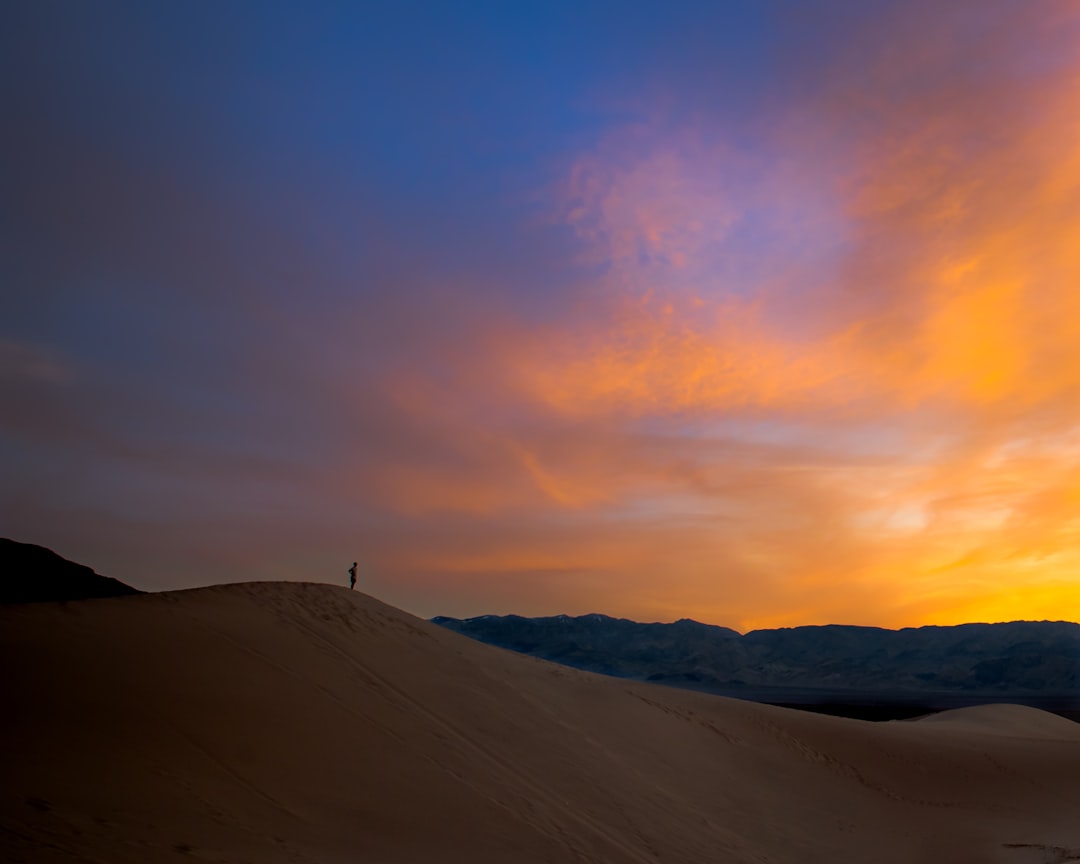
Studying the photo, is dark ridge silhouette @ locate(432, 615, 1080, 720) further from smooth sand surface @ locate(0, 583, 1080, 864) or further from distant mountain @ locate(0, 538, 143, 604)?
distant mountain @ locate(0, 538, 143, 604)

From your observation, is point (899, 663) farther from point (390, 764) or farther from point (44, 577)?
point (390, 764)

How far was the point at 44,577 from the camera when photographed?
71.8ft

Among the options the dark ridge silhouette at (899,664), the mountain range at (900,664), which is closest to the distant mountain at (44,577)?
the mountain range at (900,664)

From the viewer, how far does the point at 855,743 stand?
22266 millimetres

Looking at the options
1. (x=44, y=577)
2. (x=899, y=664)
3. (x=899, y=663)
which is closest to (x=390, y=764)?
(x=44, y=577)

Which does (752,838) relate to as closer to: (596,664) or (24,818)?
(24,818)

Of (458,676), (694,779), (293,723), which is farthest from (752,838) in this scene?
(293,723)

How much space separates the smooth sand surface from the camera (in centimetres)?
782

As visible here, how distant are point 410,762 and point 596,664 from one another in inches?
6905

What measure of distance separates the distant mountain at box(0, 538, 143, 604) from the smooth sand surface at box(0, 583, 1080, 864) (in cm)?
885

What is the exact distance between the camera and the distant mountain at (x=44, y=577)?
20.6 m

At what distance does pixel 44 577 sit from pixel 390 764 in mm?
16388

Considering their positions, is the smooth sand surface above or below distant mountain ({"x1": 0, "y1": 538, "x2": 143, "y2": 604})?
below

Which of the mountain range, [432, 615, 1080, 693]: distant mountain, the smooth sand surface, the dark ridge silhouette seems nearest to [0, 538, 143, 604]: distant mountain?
the smooth sand surface
